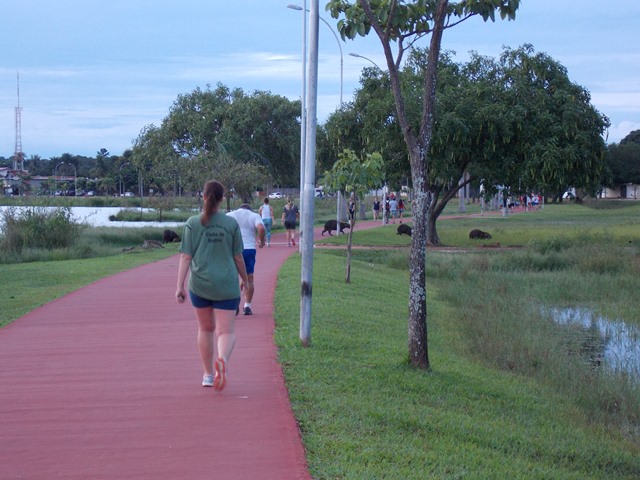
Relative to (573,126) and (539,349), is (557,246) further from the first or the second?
(539,349)

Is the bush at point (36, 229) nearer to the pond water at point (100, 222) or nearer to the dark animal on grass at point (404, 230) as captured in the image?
the pond water at point (100, 222)

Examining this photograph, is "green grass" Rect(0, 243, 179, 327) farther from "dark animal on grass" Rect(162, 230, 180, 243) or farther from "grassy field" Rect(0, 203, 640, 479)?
"dark animal on grass" Rect(162, 230, 180, 243)

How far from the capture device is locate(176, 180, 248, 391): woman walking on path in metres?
7.66

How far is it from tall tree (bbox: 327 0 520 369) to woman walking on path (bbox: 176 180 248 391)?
8.05 ft

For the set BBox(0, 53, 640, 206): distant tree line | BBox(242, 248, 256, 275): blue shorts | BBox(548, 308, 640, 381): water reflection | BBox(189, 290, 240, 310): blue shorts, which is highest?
BBox(0, 53, 640, 206): distant tree line

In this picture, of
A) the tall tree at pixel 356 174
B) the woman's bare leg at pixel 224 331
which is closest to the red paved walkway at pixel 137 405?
the woman's bare leg at pixel 224 331

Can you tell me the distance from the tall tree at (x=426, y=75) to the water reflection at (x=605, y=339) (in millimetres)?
3955

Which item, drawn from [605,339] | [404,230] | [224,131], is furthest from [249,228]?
[224,131]

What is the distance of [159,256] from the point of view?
86.9 feet

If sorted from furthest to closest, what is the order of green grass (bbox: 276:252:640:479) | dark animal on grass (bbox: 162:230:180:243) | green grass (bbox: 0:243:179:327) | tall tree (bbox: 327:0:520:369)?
dark animal on grass (bbox: 162:230:180:243)
green grass (bbox: 0:243:179:327)
tall tree (bbox: 327:0:520:369)
green grass (bbox: 276:252:640:479)

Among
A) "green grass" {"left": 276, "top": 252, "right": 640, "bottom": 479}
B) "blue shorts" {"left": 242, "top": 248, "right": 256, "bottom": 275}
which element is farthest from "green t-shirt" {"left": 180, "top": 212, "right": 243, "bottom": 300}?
"blue shorts" {"left": 242, "top": 248, "right": 256, "bottom": 275}

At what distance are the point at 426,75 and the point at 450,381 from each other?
11.2 ft

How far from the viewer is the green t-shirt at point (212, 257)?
7.64 metres

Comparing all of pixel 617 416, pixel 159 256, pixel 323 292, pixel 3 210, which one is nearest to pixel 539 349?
pixel 617 416
